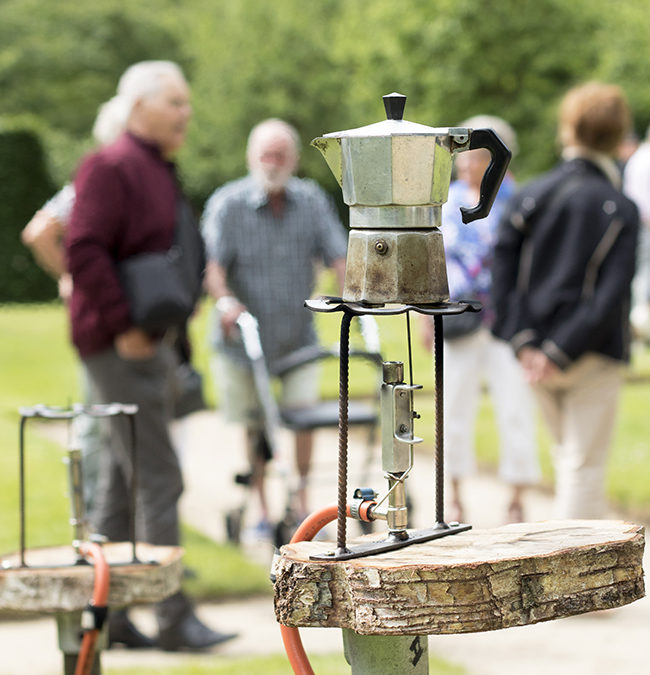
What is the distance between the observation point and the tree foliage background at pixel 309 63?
83.5 ft

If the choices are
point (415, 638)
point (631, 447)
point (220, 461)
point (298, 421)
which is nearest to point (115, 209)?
point (298, 421)

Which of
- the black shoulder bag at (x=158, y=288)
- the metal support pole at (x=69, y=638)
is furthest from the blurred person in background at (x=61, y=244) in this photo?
the metal support pole at (x=69, y=638)

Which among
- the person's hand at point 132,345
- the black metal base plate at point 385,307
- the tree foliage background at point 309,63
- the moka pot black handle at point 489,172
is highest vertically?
the tree foliage background at point 309,63

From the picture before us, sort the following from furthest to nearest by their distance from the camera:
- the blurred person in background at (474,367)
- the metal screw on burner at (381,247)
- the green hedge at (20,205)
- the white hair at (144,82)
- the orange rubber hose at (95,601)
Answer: the green hedge at (20,205), the blurred person in background at (474,367), the white hair at (144,82), the orange rubber hose at (95,601), the metal screw on burner at (381,247)

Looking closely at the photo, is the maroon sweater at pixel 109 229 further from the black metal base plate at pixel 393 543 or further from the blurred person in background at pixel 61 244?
the black metal base plate at pixel 393 543

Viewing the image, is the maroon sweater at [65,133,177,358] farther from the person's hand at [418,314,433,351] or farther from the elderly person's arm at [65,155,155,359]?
the person's hand at [418,314,433,351]

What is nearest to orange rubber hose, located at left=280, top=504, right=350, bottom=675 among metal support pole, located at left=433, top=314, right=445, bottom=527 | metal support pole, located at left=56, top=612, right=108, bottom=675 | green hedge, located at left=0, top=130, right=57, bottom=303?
metal support pole, located at left=433, top=314, right=445, bottom=527

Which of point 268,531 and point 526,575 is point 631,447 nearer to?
point 268,531

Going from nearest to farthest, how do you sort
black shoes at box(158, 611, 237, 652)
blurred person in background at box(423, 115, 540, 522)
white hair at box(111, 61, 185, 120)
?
1. black shoes at box(158, 611, 237, 652)
2. white hair at box(111, 61, 185, 120)
3. blurred person in background at box(423, 115, 540, 522)

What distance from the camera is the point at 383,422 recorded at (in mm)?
2607

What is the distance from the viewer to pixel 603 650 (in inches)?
202

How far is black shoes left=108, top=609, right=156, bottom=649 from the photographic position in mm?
5125

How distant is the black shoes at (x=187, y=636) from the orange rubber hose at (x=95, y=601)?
170cm

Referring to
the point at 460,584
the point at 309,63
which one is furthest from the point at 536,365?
the point at 309,63
